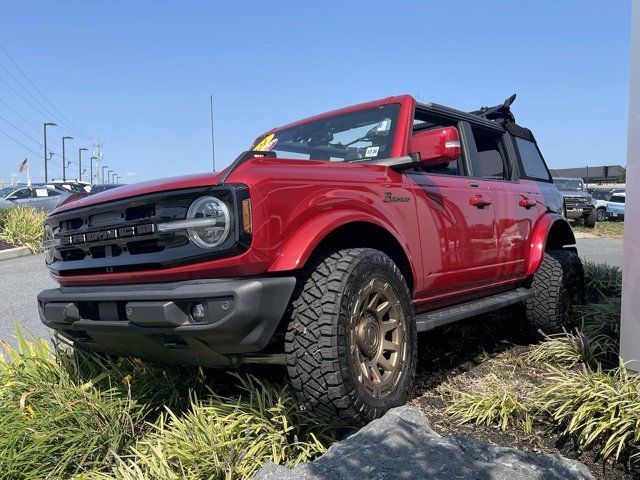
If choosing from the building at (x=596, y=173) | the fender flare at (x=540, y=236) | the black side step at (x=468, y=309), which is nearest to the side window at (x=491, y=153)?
the fender flare at (x=540, y=236)

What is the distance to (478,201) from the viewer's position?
361 centimetres

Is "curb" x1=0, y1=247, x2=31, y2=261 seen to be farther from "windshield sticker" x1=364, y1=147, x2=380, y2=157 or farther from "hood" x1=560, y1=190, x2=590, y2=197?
"hood" x1=560, y1=190, x2=590, y2=197

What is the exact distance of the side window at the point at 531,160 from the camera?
475 cm

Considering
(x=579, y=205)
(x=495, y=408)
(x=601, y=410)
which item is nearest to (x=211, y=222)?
(x=495, y=408)

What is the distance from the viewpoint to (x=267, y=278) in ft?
7.10

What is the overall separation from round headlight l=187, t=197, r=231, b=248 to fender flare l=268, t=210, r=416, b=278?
0.85ft

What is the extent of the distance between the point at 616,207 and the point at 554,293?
22736 millimetres

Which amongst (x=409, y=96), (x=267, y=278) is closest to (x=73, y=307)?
(x=267, y=278)

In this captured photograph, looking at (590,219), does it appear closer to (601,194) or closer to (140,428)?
(601,194)

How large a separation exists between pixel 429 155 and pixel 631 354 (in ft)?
5.17

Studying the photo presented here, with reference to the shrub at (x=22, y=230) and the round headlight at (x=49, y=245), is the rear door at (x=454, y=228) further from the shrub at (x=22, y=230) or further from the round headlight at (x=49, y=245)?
the shrub at (x=22, y=230)

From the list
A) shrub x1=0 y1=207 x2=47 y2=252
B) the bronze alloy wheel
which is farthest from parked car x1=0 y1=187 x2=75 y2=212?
the bronze alloy wheel

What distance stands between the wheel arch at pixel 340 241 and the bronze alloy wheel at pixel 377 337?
0.30m

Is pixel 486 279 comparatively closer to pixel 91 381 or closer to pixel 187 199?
pixel 187 199
